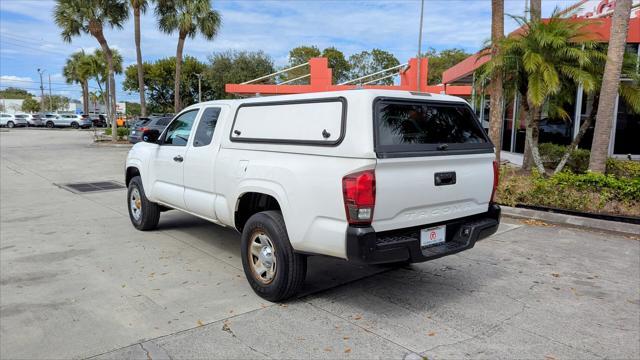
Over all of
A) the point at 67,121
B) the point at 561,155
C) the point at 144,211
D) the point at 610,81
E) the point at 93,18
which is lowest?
the point at 144,211

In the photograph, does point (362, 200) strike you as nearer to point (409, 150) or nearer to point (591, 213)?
point (409, 150)

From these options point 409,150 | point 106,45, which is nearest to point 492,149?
point 409,150

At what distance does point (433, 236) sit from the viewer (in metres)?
4.16

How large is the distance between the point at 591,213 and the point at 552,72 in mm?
2824

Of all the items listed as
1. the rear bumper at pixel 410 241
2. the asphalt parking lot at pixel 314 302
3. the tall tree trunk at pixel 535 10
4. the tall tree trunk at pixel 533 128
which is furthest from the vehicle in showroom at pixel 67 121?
the rear bumper at pixel 410 241

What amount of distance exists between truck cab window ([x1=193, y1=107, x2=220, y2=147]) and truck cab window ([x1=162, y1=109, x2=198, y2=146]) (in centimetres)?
25

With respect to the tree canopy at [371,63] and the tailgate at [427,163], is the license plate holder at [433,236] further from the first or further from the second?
the tree canopy at [371,63]

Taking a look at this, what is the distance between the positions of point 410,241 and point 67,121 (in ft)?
178

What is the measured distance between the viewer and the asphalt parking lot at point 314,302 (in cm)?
362

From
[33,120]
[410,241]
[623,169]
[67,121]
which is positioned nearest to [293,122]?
[410,241]

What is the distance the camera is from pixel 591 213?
7.67 metres

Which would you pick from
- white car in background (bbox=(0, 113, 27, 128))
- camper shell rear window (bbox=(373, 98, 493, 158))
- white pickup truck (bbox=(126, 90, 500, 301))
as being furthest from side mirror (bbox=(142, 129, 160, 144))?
white car in background (bbox=(0, 113, 27, 128))

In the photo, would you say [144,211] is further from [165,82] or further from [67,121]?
[165,82]

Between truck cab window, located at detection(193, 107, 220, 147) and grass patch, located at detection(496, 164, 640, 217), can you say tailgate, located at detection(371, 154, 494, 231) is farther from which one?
grass patch, located at detection(496, 164, 640, 217)
